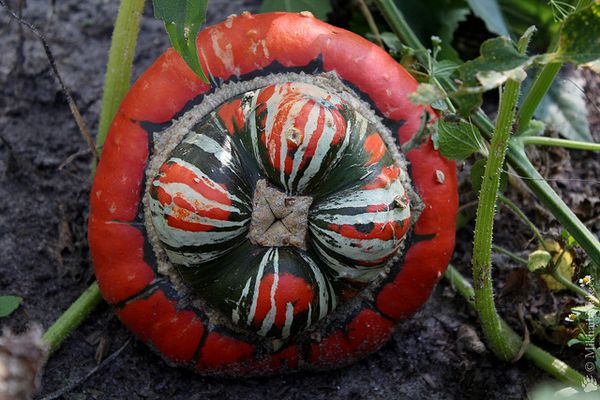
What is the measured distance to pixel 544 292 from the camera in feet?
6.15

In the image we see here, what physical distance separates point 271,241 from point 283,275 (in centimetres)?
7

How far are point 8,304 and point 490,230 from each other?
1.05 m

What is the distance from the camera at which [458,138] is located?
1503 mm

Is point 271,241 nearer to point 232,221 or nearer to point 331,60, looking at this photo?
point 232,221

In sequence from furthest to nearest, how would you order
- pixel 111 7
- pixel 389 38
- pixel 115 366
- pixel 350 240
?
pixel 111 7, pixel 389 38, pixel 115 366, pixel 350 240

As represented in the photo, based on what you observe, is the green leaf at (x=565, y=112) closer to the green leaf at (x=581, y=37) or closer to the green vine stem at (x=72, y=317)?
the green leaf at (x=581, y=37)

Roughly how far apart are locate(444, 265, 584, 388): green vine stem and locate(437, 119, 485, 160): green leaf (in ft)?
1.33

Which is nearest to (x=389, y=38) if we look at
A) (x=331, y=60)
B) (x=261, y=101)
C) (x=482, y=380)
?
(x=331, y=60)

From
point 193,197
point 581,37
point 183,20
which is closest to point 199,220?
point 193,197

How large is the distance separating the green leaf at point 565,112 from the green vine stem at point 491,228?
25.6 inches

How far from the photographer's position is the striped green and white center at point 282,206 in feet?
4.60

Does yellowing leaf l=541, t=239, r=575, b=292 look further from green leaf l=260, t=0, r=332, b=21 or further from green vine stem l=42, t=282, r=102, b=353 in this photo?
green vine stem l=42, t=282, r=102, b=353

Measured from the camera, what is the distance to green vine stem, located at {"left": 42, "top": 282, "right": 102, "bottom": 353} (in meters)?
1.69

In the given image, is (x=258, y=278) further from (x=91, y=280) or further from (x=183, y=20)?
(x=91, y=280)
